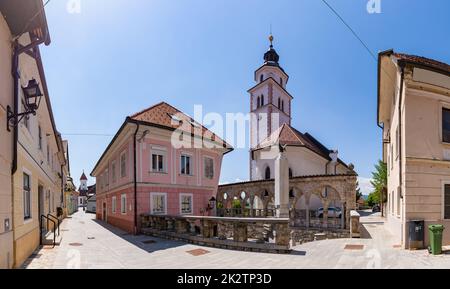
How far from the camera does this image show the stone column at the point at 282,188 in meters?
11.9

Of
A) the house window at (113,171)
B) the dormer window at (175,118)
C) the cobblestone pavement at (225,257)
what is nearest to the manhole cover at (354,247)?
the cobblestone pavement at (225,257)

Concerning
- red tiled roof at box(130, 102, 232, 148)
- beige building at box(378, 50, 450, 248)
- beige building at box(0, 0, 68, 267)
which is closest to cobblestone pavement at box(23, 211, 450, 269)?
beige building at box(0, 0, 68, 267)

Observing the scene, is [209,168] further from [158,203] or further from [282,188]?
[282,188]

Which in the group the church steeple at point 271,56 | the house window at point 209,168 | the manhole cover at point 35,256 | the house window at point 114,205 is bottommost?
the house window at point 114,205

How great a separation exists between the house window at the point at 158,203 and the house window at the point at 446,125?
1325 cm

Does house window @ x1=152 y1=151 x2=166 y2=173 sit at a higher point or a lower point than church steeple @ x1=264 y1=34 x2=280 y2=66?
lower

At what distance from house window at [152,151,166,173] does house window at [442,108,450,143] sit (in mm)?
13078

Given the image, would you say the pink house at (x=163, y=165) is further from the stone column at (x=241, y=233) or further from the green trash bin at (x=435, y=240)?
the green trash bin at (x=435, y=240)

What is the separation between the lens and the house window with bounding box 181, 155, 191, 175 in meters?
17.0

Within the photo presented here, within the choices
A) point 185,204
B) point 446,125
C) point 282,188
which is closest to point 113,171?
point 185,204

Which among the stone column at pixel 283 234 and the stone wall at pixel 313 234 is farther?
the stone wall at pixel 313 234

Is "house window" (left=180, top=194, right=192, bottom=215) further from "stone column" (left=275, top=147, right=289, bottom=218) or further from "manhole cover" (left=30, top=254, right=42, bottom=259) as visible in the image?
"manhole cover" (left=30, top=254, right=42, bottom=259)

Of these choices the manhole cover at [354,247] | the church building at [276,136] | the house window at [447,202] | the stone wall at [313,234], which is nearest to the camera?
the manhole cover at [354,247]
